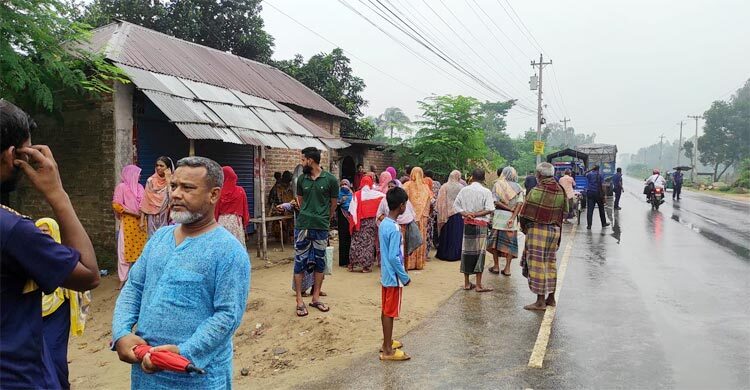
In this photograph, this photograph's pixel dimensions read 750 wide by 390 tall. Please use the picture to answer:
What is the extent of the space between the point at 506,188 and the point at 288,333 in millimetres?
4251

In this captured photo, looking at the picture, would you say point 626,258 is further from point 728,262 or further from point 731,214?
point 731,214

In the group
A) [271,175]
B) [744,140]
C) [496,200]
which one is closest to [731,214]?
[496,200]

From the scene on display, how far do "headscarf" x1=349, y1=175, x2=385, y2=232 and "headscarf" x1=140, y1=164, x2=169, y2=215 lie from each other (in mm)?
3033

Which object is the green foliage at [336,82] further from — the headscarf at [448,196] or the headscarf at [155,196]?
the headscarf at [155,196]

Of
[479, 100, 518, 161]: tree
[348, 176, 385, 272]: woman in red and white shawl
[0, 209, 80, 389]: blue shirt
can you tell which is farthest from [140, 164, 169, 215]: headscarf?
[479, 100, 518, 161]: tree

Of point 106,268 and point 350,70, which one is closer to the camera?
point 106,268

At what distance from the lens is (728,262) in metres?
9.09

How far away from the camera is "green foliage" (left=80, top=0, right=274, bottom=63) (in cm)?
2173

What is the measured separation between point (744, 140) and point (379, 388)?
187ft

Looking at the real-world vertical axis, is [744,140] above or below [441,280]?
above

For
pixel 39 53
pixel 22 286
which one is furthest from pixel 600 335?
pixel 39 53

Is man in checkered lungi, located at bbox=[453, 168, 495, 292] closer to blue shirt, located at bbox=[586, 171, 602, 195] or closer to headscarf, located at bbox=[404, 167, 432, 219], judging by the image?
headscarf, located at bbox=[404, 167, 432, 219]

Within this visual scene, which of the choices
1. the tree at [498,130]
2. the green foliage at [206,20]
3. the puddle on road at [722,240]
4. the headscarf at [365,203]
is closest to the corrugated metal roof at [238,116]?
the headscarf at [365,203]

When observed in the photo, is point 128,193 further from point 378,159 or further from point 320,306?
point 378,159
